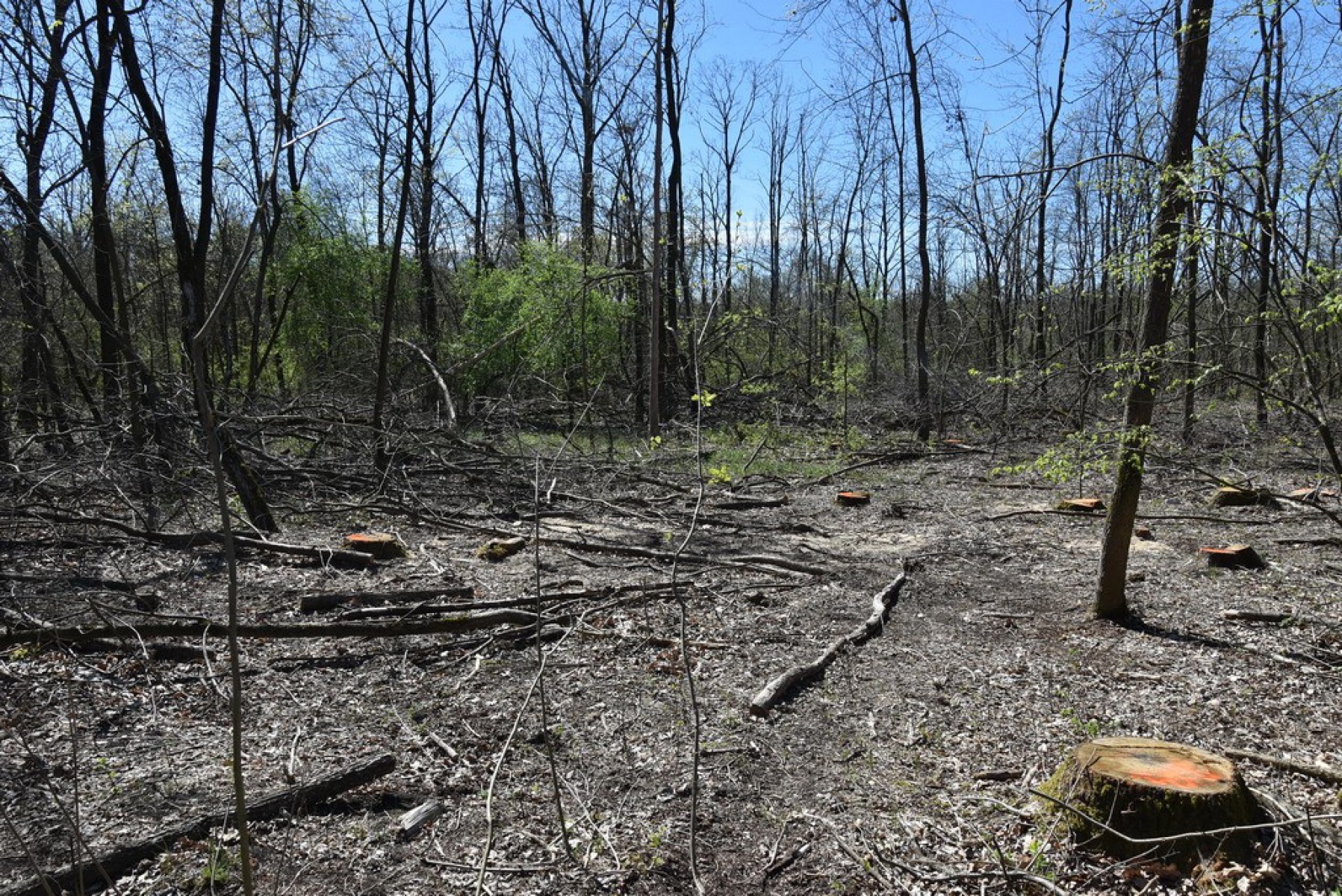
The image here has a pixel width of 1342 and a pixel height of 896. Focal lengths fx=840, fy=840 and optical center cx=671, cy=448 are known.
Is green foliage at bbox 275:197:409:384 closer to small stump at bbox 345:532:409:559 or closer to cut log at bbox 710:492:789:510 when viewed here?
cut log at bbox 710:492:789:510

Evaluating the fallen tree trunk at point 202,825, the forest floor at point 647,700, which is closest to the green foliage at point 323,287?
the forest floor at point 647,700

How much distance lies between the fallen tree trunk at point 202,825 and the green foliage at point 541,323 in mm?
12114

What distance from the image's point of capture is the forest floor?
323cm

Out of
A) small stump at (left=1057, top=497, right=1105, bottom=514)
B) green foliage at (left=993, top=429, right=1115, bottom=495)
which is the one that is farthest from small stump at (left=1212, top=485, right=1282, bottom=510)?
green foliage at (left=993, top=429, right=1115, bottom=495)

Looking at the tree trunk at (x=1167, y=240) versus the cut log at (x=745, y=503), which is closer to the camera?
the tree trunk at (x=1167, y=240)

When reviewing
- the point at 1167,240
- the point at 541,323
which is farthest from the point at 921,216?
the point at 1167,240

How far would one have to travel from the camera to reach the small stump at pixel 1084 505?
9.31m

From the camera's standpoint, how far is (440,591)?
6.13 meters

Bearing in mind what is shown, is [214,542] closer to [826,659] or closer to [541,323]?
[826,659]

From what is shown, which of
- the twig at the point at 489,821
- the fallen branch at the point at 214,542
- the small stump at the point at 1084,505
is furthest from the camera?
the small stump at the point at 1084,505

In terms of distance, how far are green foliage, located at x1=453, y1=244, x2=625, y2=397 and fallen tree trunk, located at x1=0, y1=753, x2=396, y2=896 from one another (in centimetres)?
1211

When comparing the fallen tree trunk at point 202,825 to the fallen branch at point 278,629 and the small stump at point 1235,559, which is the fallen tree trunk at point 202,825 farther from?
the small stump at point 1235,559

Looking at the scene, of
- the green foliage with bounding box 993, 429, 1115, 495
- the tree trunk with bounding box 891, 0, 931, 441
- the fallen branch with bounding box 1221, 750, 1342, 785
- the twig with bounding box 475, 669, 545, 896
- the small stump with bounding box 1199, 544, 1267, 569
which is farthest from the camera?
the tree trunk with bounding box 891, 0, 931, 441

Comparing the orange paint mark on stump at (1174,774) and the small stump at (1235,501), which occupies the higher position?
the small stump at (1235,501)
